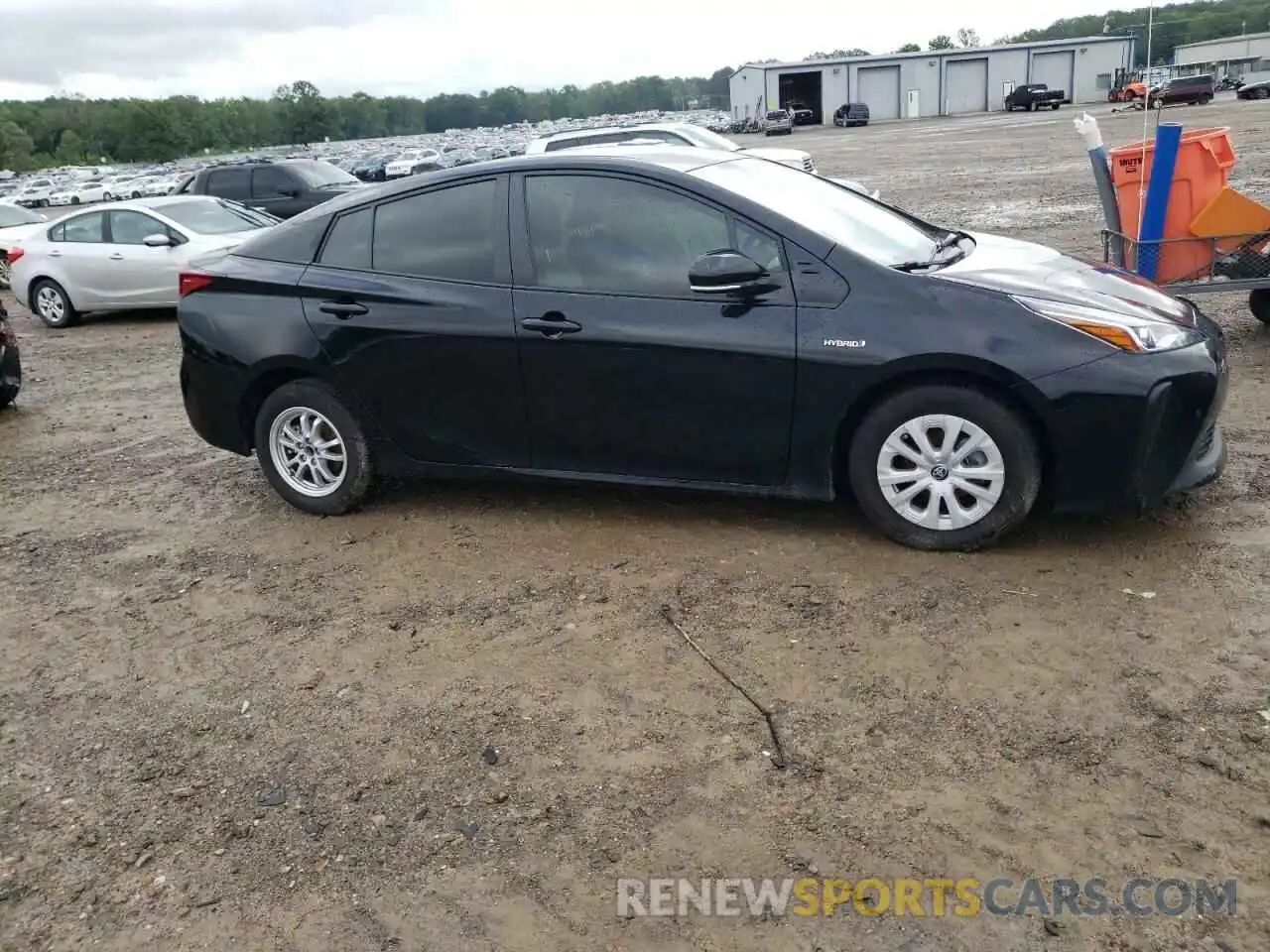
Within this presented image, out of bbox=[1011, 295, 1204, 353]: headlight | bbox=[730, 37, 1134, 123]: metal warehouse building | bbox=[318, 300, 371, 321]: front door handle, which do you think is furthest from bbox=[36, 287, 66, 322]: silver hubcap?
bbox=[730, 37, 1134, 123]: metal warehouse building

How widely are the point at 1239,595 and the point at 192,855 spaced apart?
3651 millimetres

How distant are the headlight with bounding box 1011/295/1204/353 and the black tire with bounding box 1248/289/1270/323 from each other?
439cm

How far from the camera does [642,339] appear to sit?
15.8 feet

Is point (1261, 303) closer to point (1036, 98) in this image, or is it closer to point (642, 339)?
point (642, 339)

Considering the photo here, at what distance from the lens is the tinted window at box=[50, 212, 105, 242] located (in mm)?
13305

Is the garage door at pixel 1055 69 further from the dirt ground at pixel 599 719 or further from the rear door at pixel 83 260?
the dirt ground at pixel 599 719

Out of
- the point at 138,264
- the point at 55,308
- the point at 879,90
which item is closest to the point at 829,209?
the point at 138,264

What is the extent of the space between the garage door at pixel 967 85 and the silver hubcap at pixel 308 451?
80.8 meters

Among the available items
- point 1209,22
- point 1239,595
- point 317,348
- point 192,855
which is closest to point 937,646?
point 1239,595

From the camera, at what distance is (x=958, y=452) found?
4.52m

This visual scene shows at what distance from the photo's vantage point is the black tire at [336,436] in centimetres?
554

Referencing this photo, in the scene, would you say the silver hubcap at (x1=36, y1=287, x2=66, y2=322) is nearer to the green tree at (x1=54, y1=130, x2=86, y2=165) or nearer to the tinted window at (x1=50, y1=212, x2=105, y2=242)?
the tinted window at (x1=50, y1=212, x2=105, y2=242)

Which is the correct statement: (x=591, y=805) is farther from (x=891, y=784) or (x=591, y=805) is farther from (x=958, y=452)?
(x=958, y=452)

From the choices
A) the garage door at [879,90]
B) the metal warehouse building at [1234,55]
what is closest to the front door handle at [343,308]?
the garage door at [879,90]
